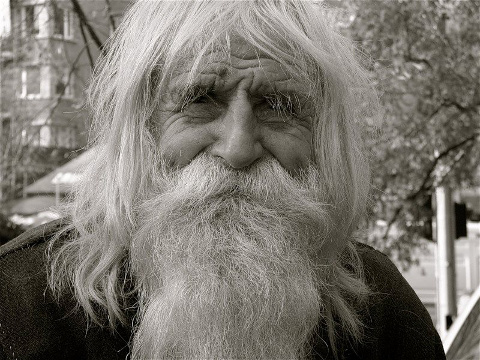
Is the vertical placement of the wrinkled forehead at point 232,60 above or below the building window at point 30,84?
above

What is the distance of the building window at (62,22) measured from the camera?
523 centimetres

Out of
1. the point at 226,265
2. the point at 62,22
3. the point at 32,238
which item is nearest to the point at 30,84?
the point at 62,22

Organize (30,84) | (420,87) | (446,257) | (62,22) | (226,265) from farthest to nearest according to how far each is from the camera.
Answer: (30,84), (446,257), (420,87), (62,22), (226,265)

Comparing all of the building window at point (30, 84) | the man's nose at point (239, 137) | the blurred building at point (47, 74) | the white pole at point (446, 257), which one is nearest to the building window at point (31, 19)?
the blurred building at point (47, 74)

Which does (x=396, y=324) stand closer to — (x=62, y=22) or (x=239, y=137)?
(x=239, y=137)

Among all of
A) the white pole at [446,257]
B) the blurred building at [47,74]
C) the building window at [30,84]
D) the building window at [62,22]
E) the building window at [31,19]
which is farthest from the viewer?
the building window at [30,84]

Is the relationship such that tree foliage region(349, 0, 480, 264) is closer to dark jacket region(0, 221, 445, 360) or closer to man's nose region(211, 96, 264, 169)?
dark jacket region(0, 221, 445, 360)

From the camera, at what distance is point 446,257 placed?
7.60m

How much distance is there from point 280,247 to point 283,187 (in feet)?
0.52

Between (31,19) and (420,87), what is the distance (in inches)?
119

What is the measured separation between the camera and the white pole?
23.8 ft

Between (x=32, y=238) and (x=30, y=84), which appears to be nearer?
(x=32, y=238)

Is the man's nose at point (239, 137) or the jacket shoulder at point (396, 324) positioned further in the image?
the jacket shoulder at point (396, 324)

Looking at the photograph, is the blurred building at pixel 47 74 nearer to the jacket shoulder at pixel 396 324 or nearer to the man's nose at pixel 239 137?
the man's nose at pixel 239 137
